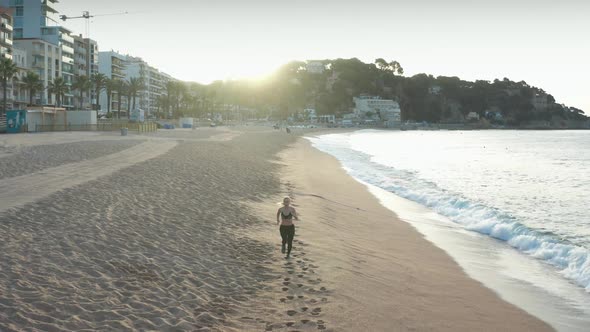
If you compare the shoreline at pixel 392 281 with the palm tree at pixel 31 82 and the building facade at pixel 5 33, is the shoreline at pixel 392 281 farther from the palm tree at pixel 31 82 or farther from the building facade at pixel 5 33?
the building facade at pixel 5 33

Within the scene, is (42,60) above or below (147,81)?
below

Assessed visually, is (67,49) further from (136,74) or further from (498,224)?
(498,224)

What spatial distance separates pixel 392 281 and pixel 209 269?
11.6ft

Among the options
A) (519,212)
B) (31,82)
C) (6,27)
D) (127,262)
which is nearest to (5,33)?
(6,27)

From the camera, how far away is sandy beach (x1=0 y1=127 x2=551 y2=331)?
21.4 feet

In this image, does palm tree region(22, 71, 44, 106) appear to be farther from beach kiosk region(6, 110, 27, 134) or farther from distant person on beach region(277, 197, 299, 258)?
distant person on beach region(277, 197, 299, 258)

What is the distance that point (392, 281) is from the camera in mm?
9117

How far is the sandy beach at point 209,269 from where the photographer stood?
6.53 meters

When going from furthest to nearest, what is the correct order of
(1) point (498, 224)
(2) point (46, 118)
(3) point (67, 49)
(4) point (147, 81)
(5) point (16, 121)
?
(4) point (147, 81)
(3) point (67, 49)
(2) point (46, 118)
(5) point (16, 121)
(1) point (498, 224)

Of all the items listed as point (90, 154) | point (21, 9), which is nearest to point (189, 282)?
point (90, 154)

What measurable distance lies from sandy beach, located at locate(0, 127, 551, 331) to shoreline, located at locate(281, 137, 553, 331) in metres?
0.04

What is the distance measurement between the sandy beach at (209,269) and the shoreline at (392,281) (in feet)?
0.12

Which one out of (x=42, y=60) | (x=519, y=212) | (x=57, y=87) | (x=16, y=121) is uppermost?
(x=42, y=60)

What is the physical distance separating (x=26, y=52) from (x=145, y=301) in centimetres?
9898
